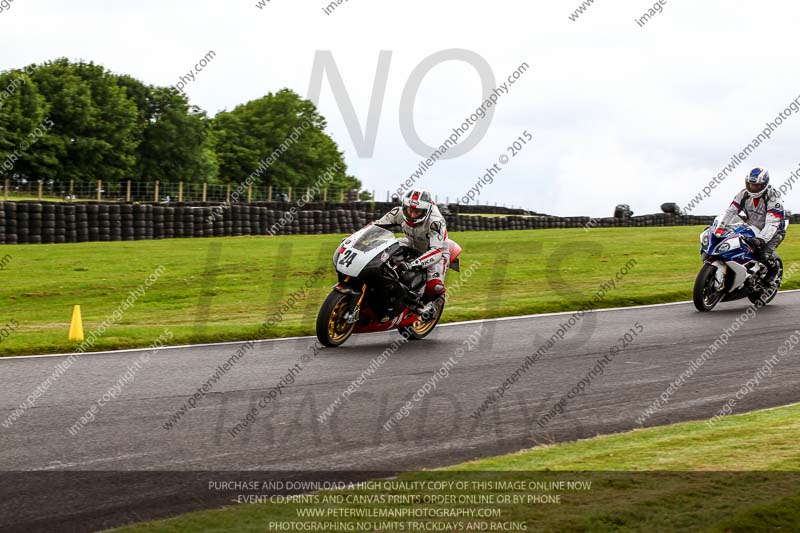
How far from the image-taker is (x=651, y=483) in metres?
5.61

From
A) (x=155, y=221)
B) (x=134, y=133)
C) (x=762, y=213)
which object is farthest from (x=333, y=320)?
(x=134, y=133)

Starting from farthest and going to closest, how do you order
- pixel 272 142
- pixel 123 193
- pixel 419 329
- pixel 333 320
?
1. pixel 272 142
2. pixel 123 193
3. pixel 419 329
4. pixel 333 320

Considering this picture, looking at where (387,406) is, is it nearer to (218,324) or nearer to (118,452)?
(118,452)

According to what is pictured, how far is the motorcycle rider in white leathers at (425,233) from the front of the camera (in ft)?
40.1

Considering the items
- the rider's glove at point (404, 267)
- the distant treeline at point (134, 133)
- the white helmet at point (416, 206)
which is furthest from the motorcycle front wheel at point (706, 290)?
the distant treeline at point (134, 133)

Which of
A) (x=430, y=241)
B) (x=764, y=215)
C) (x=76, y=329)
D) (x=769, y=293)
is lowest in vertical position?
(x=76, y=329)

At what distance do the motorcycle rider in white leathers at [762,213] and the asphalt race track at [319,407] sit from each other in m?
2.65

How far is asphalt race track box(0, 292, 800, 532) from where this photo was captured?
240 inches

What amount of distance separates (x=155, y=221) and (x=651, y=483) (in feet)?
86.0

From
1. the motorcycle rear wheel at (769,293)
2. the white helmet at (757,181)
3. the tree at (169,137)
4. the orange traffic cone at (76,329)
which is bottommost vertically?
the orange traffic cone at (76,329)

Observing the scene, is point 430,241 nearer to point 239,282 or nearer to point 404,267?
point 404,267

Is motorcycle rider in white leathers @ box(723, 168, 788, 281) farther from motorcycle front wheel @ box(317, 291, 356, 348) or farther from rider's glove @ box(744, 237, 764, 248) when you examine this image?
motorcycle front wheel @ box(317, 291, 356, 348)

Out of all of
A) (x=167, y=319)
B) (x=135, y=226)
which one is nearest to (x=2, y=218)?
(x=135, y=226)

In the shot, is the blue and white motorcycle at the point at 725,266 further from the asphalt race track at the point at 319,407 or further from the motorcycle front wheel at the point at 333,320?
the motorcycle front wheel at the point at 333,320
